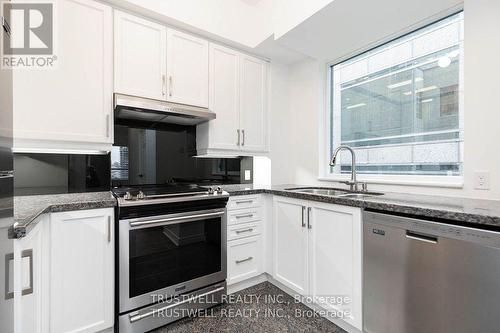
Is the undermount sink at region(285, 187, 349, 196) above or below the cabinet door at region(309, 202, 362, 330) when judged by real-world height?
above

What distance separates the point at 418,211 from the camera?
120 cm

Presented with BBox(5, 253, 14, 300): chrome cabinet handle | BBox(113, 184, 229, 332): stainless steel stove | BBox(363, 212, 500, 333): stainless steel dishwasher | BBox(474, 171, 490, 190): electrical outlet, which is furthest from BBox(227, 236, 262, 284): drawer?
BBox(474, 171, 490, 190): electrical outlet

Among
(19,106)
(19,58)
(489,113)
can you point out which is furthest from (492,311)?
(19,58)

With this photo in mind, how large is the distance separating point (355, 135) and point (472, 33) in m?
1.11

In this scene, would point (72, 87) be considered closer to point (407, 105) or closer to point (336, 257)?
point (336, 257)

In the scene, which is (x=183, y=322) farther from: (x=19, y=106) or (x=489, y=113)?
(x=489, y=113)

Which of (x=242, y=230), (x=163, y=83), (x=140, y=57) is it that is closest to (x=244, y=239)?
(x=242, y=230)

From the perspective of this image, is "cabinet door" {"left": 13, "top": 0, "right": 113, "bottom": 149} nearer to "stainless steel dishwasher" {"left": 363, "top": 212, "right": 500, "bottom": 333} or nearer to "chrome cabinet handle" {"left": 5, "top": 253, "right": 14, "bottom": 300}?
"chrome cabinet handle" {"left": 5, "top": 253, "right": 14, "bottom": 300}

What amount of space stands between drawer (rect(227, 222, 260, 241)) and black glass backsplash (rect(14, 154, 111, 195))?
111 cm

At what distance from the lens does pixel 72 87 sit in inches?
66.2

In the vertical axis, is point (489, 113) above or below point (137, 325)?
above

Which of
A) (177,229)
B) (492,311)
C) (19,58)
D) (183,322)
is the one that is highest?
(19,58)

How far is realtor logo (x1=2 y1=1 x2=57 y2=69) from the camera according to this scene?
153 cm

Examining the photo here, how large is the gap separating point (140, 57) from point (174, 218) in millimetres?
1323
